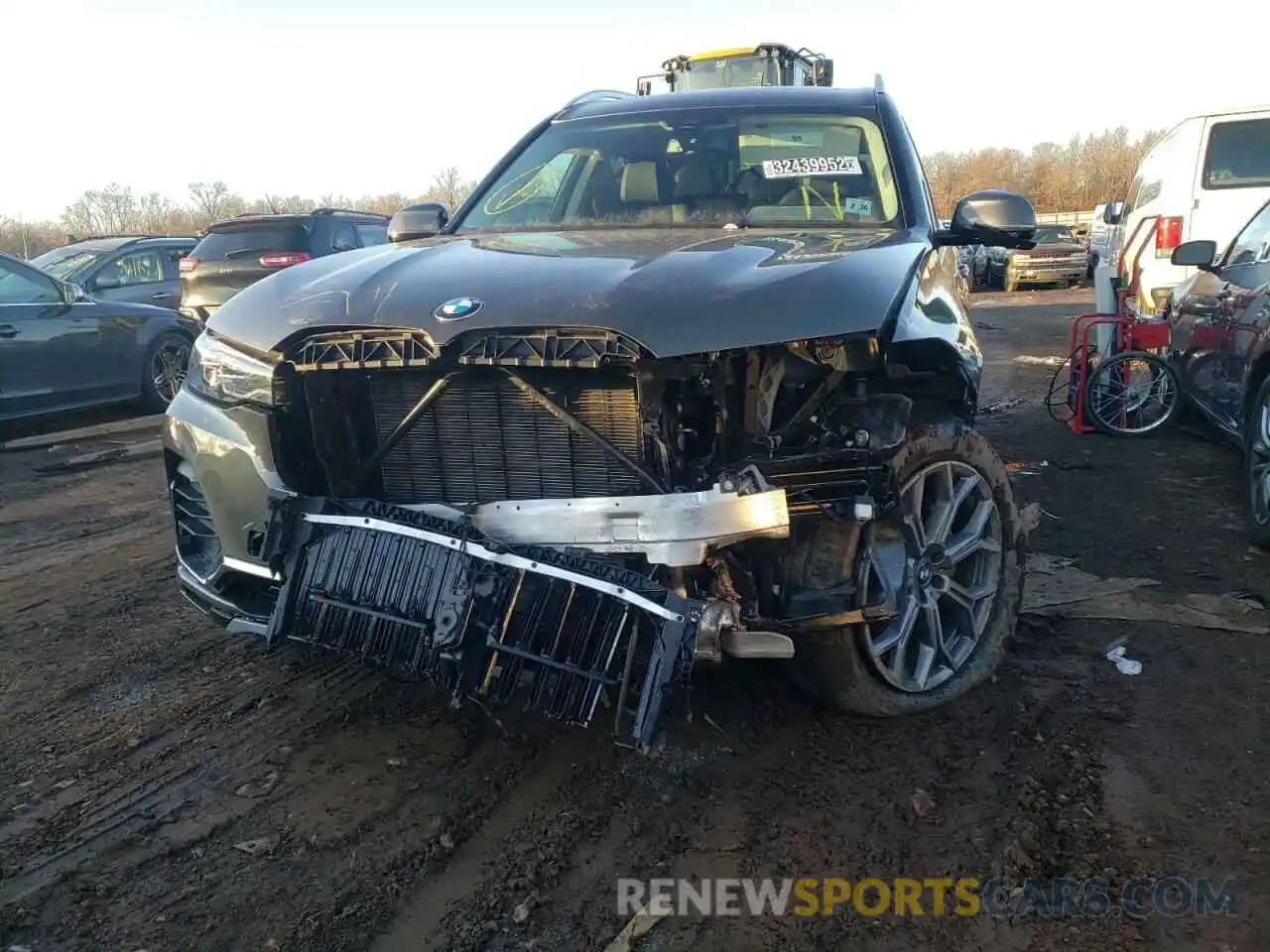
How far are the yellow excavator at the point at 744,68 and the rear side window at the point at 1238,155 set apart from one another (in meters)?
5.29

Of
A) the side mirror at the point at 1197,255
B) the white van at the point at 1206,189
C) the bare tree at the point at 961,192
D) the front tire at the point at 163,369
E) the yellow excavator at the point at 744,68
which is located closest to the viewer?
the side mirror at the point at 1197,255

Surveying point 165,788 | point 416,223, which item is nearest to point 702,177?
point 416,223

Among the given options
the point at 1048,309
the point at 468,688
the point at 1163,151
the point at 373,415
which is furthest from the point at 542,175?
the point at 1048,309

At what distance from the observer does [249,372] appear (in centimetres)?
301

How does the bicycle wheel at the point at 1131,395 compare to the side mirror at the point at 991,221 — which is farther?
the bicycle wheel at the point at 1131,395

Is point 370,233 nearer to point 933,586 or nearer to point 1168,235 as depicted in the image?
point 1168,235

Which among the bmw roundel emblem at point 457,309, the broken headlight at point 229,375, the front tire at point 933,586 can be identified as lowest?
the front tire at point 933,586

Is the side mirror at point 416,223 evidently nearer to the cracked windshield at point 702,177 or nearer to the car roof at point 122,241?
the cracked windshield at point 702,177

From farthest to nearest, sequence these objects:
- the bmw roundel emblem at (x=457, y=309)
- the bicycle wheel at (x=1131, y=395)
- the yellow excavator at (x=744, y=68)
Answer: the yellow excavator at (x=744, y=68) < the bicycle wheel at (x=1131, y=395) < the bmw roundel emblem at (x=457, y=309)

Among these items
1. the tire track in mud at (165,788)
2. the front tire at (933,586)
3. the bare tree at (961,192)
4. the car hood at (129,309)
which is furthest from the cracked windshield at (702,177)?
the bare tree at (961,192)

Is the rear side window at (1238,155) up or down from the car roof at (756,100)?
down

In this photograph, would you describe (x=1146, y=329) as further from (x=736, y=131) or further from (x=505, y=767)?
(x=505, y=767)

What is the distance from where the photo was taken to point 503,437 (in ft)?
9.71

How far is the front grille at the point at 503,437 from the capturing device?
2.84 meters
